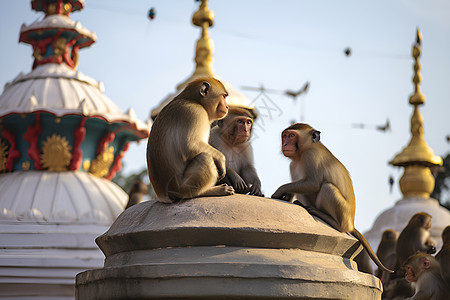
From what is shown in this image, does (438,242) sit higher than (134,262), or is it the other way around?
(134,262)

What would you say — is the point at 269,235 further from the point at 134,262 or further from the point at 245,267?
the point at 134,262

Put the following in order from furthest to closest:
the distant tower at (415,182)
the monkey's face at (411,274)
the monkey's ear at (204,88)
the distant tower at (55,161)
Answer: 1. the distant tower at (415,182)
2. the distant tower at (55,161)
3. the monkey's face at (411,274)
4. the monkey's ear at (204,88)

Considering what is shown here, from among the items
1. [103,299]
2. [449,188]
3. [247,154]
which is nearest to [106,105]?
[247,154]

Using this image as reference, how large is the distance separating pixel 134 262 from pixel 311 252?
3.19 feet

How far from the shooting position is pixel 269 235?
12.7ft

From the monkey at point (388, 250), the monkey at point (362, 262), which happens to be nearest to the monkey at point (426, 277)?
the monkey at point (362, 262)

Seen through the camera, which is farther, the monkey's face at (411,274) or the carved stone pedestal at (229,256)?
the monkey's face at (411,274)

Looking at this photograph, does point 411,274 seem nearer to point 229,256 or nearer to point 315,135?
point 315,135

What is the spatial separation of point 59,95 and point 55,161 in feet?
2.66

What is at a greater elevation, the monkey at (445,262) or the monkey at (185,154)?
the monkey at (185,154)

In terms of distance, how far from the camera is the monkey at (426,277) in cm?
661

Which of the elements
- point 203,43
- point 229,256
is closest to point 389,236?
point 203,43

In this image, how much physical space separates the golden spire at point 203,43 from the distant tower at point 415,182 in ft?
12.1

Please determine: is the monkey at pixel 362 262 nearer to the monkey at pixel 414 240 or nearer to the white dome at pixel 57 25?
the monkey at pixel 414 240
